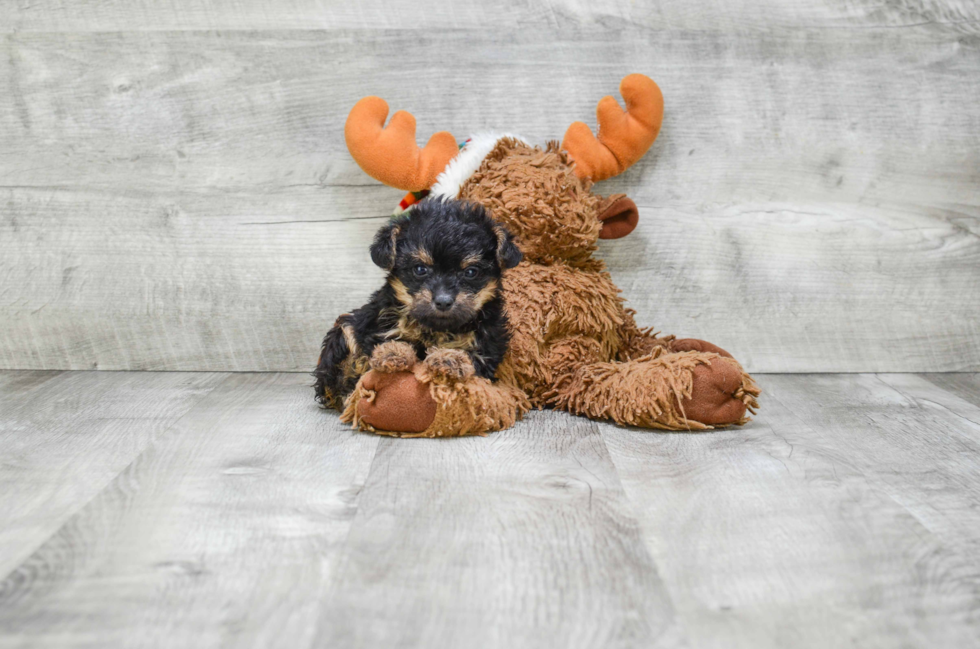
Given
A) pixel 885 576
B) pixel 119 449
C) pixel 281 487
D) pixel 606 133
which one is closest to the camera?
pixel 885 576

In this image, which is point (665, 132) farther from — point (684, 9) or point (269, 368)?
point (269, 368)

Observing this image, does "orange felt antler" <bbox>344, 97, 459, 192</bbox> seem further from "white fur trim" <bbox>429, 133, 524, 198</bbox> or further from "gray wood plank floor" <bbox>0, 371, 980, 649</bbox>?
"gray wood plank floor" <bbox>0, 371, 980, 649</bbox>

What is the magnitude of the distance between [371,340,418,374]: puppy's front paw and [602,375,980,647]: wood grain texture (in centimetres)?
42

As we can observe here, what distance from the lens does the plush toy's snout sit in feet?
6.28

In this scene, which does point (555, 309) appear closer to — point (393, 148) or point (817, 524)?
point (393, 148)

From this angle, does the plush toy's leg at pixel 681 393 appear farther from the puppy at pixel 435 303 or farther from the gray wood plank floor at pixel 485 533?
the puppy at pixel 435 303

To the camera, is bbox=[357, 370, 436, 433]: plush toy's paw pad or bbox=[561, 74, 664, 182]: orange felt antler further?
bbox=[561, 74, 664, 182]: orange felt antler

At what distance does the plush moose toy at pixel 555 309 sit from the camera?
154cm

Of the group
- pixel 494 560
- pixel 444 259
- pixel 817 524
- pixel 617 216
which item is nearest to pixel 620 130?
pixel 617 216

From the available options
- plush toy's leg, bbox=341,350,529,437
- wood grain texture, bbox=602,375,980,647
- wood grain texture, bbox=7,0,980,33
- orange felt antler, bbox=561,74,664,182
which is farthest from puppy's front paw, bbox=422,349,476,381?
wood grain texture, bbox=7,0,980,33

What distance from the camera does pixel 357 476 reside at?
1.32m

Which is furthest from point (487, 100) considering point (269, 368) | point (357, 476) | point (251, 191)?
point (357, 476)

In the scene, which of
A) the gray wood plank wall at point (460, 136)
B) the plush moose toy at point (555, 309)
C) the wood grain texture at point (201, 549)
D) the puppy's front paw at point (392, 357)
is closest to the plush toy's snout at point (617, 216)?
the plush moose toy at point (555, 309)

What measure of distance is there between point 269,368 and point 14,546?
1144mm
